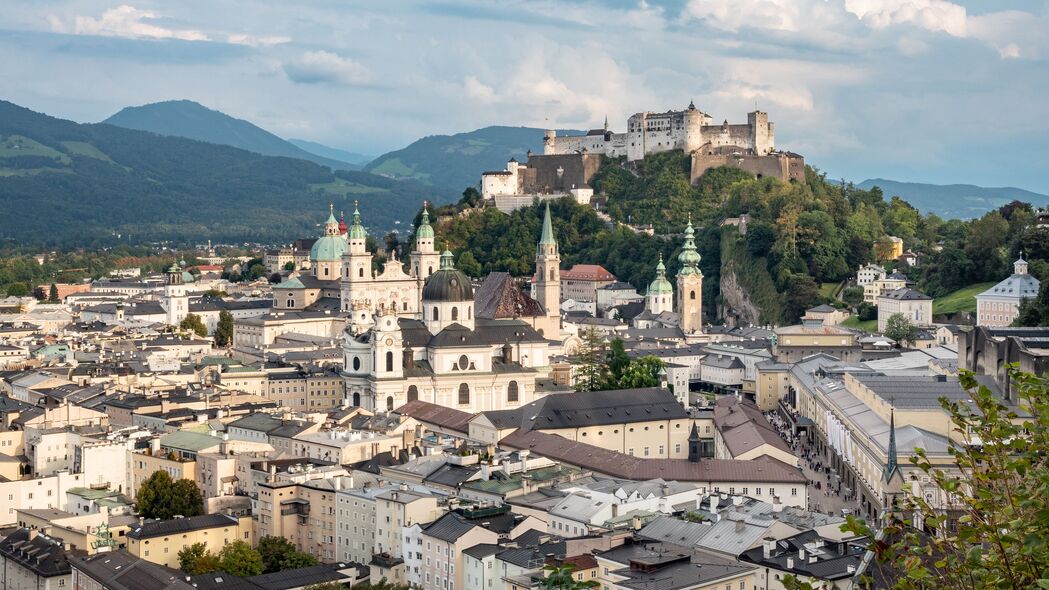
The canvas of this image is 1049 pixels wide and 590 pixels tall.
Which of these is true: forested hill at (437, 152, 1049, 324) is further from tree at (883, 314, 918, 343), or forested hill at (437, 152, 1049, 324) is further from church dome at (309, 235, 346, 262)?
church dome at (309, 235, 346, 262)

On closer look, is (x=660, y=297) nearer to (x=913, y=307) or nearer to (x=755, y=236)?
(x=755, y=236)

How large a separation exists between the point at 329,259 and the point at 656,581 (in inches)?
2457

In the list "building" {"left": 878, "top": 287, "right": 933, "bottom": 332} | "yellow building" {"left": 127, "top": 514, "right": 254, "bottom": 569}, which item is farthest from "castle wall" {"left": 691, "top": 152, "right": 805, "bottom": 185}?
"yellow building" {"left": 127, "top": 514, "right": 254, "bottom": 569}

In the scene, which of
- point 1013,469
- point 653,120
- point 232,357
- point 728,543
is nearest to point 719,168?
point 653,120

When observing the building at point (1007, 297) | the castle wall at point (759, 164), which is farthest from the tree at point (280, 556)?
the castle wall at point (759, 164)

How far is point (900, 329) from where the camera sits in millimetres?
72188

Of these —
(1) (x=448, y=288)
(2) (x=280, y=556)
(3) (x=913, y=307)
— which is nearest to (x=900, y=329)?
(3) (x=913, y=307)

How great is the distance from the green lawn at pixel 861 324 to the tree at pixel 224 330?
3483 cm

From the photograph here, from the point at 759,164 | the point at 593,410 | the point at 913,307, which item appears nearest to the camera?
the point at 593,410

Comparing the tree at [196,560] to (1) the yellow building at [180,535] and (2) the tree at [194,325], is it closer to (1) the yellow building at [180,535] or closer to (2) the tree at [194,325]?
(1) the yellow building at [180,535]

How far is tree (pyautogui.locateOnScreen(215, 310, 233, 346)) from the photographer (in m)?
82.7

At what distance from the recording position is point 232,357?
70000 millimetres

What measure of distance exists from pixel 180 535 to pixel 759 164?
74884mm

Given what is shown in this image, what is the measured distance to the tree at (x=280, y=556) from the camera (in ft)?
120
